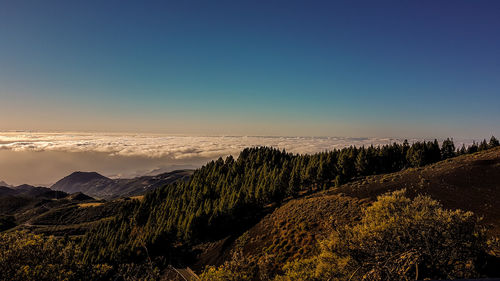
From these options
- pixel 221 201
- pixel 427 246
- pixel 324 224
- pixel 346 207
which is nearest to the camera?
pixel 427 246

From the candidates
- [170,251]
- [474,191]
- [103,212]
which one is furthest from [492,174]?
[103,212]

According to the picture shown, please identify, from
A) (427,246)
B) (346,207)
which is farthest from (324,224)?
(427,246)

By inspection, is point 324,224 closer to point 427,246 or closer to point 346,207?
Result: point 346,207

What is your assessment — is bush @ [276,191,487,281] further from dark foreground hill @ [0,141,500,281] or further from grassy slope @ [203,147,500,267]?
grassy slope @ [203,147,500,267]

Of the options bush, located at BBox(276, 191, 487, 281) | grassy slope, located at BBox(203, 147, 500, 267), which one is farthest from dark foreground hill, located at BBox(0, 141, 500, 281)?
grassy slope, located at BBox(203, 147, 500, 267)

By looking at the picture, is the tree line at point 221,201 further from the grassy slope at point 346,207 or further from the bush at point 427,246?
the bush at point 427,246

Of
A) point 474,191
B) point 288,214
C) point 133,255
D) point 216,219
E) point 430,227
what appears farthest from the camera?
point 216,219

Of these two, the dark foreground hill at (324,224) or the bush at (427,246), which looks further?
the dark foreground hill at (324,224)

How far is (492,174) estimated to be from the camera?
56.0 metres

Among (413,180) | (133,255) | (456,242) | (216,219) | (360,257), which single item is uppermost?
(456,242)

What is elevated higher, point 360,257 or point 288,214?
point 360,257

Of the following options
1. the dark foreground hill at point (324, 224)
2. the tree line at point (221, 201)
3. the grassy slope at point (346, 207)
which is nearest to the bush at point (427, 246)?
the dark foreground hill at point (324, 224)

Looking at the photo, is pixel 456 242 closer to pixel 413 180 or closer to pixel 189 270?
pixel 413 180

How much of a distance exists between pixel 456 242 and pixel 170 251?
84.3 m
